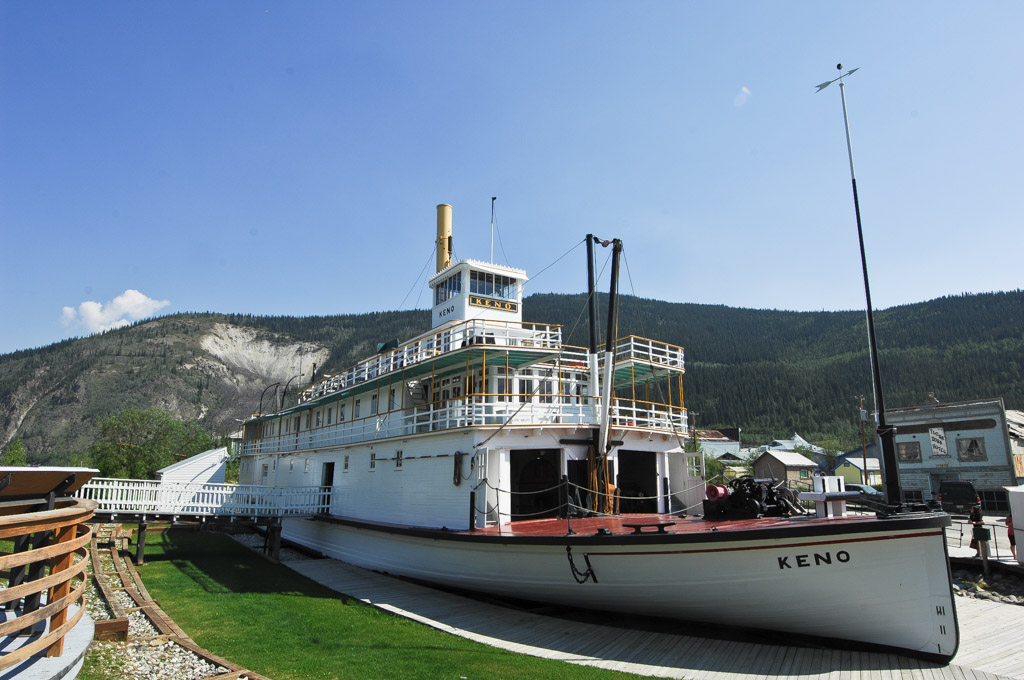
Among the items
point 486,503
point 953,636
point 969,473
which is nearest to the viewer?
point 953,636

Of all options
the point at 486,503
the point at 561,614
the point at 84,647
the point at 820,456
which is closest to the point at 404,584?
the point at 486,503

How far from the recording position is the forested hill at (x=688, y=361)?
102m

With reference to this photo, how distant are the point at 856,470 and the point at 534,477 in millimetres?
49146

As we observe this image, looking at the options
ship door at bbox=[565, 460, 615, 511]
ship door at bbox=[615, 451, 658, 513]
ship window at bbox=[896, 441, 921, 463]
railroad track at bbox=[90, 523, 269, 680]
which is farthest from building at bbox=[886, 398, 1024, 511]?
railroad track at bbox=[90, 523, 269, 680]

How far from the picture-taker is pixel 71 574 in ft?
14.7

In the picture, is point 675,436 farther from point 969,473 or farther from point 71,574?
point 969,473

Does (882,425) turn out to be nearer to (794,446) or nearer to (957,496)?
(957,496)

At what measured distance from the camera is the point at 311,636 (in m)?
9.89

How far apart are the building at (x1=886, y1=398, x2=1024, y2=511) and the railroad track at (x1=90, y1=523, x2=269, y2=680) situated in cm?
3543

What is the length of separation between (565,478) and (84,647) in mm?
10988

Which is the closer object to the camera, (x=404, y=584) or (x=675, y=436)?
(x=404, y=584)

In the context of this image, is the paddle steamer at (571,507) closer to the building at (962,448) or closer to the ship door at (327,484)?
the ship door at (327,484)

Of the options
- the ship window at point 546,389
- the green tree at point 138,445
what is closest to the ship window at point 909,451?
the ship window at point 546,389

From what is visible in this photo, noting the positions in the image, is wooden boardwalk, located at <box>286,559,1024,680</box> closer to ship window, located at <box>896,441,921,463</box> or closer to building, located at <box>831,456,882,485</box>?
ship window, located at <box>896,441,921,463</box>
